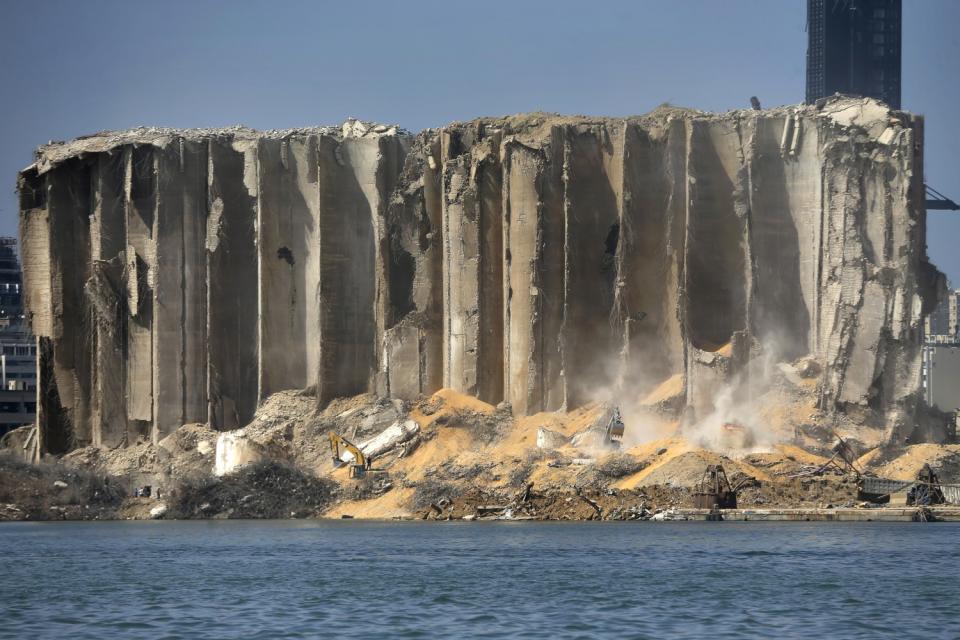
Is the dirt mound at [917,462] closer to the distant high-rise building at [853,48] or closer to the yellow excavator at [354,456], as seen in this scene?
the yellow excavator at [354,456]

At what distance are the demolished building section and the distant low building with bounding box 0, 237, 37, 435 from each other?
3047 centimetres

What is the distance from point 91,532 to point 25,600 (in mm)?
22061

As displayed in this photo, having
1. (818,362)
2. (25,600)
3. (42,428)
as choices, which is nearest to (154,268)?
(42,428)

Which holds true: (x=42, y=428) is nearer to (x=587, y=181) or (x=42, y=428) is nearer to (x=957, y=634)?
(x=587, y=181)

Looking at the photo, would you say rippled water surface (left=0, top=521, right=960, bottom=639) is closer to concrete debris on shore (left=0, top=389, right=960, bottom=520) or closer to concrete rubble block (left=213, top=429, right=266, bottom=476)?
concrete debris on shore (left=0, top=389, right=960, bottom=520)

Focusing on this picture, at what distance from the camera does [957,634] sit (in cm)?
3025

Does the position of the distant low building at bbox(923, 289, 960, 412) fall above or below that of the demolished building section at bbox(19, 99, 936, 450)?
below

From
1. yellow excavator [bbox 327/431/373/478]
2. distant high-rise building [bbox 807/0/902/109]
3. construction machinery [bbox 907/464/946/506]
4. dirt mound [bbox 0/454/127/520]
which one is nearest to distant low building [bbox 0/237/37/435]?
dirt mound [bbox 0/454/127/520]

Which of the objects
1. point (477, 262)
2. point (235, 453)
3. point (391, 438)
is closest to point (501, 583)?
point (391, 438)

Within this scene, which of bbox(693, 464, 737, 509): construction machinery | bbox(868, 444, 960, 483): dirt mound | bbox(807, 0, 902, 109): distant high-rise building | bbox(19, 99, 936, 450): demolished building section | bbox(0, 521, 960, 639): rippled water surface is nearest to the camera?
bbox(0, 521, 960, 639): rippled water surface

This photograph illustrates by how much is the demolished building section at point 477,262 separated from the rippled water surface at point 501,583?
13.5 meters

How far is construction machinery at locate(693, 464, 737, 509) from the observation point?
55.2 metres

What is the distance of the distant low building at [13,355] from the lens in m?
105

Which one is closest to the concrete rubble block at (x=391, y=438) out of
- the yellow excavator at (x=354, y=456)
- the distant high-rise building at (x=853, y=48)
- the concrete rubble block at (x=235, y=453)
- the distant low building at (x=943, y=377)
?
the yellow excavator at (x=354, y=456)
